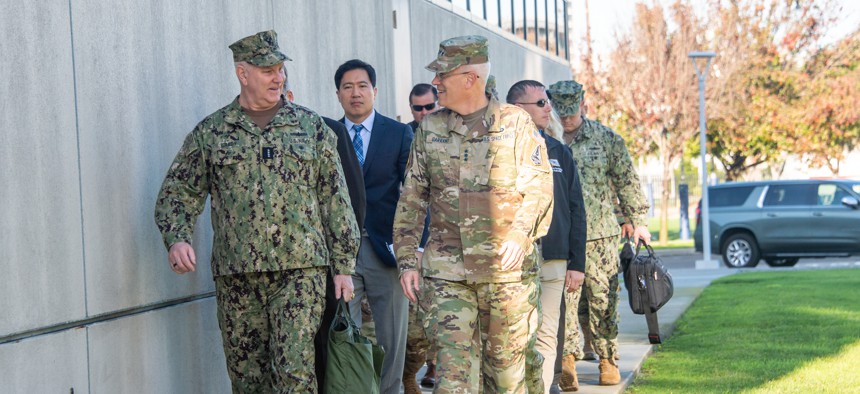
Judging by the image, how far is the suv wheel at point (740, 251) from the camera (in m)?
24.8

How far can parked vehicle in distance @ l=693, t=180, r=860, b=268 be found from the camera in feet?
78.6

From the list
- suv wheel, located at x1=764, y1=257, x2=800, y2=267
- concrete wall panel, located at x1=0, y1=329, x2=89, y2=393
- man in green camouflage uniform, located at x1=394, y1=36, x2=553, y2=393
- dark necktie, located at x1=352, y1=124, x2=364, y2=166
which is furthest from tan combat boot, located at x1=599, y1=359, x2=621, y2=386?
suv wheel, located at x1=764, y1=257, x2=800, y2=267

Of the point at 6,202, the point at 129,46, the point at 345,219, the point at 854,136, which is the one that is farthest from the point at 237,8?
the point at 854,136

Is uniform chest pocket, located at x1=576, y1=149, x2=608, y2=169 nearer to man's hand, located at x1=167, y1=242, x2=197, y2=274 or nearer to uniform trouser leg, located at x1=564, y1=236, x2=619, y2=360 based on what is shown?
uniform trouser leg, located at x1=564, y1=236, x2=619, y2=360

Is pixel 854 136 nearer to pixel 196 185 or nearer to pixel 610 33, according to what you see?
pixel 610 33

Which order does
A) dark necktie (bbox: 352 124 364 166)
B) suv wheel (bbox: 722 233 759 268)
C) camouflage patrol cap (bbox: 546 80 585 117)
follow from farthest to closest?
suv wheel (bbox: 722 233 759 268) < camouflage patrol cap (bbox: 546 80 585 117) < dark necktie (bbox: 352 124 364 166)

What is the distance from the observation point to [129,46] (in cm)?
579

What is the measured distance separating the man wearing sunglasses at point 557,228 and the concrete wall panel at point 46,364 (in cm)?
272

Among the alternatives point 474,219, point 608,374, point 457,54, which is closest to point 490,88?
point 457,54

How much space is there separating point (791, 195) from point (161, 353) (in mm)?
20413

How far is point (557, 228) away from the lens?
277 inches

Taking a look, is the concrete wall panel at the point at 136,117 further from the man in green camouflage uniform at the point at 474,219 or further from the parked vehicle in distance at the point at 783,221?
the parked vehicle in distance at the point at 783,221

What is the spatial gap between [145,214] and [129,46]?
0.80 meters

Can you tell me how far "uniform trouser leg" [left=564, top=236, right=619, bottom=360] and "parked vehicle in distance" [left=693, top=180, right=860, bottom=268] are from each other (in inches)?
654
